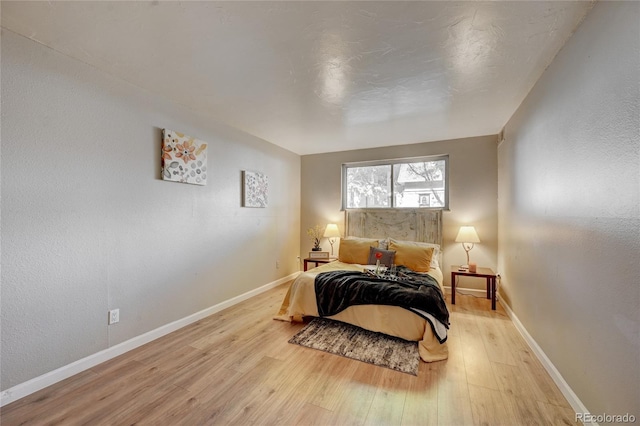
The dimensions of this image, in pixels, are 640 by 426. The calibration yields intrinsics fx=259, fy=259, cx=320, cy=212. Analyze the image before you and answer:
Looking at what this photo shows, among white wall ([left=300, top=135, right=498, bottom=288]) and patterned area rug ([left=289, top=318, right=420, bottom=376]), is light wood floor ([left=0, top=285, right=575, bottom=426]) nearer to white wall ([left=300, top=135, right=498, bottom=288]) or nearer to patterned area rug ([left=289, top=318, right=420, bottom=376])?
patterned area rug ([left=289, top=318, right=420, bottom=376])

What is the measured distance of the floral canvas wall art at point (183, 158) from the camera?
267 centimetres

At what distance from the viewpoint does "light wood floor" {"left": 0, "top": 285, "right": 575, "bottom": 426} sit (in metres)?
1.58

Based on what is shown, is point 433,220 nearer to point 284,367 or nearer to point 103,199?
point 284,367

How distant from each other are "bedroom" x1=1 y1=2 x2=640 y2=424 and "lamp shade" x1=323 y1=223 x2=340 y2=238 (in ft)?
6.41

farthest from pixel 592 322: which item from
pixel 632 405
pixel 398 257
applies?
pixel 398 257

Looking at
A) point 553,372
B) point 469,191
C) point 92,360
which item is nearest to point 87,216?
point 92,360

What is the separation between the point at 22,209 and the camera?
177 cm

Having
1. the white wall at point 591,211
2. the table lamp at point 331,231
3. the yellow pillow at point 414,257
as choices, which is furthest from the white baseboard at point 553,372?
the table lamp at point 331,231

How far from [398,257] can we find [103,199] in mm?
3369

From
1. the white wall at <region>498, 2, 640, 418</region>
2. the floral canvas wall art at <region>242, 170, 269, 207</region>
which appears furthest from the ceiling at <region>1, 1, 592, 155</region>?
the floral canvas wall art at <region>242, 170, 269, 207</region>

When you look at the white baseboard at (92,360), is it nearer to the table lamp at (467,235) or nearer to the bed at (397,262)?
the bed at (397,262)

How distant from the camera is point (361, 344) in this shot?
97.3 inches

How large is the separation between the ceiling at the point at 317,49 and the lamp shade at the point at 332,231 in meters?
2.23

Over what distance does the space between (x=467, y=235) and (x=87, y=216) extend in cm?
434
